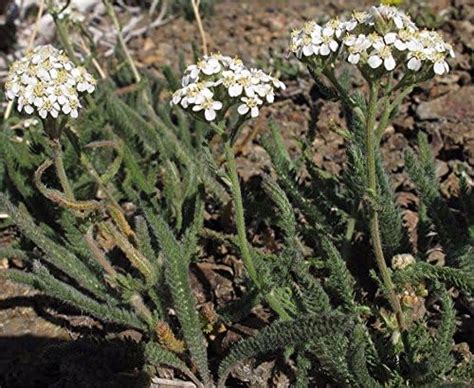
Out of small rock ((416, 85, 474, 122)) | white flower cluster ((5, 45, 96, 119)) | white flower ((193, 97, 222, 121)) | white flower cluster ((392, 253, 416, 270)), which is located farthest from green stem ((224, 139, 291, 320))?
small rock ((416, 85, 474, 122))

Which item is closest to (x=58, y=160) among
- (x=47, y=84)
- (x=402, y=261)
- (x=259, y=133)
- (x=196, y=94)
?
(x=47, y=84)

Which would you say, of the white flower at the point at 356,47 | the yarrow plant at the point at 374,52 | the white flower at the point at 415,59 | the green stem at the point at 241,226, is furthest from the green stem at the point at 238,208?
the white flower at the point at 415,59

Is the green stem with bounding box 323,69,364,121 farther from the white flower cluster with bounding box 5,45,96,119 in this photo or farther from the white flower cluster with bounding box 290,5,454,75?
the white flower cluster with bounding box 5,45,96,119

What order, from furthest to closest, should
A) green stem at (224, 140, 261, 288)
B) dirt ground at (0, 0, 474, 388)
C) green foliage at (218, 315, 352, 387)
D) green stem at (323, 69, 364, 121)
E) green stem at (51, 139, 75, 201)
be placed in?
dirt ground at (0, 0, 474, 388)
green stem at (51, 139, 75, 201)
green stem at (224, 140, 261, 288)
green stem at (323, 69, 364, 121)
green foliage at (218, 315, 352, 387)

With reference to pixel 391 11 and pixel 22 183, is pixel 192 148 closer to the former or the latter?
pixel 22 183

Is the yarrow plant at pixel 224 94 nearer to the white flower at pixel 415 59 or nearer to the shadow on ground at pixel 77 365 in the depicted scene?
the white flower at pixel 415 59

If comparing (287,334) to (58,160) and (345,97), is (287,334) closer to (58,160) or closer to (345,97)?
(345,97)
